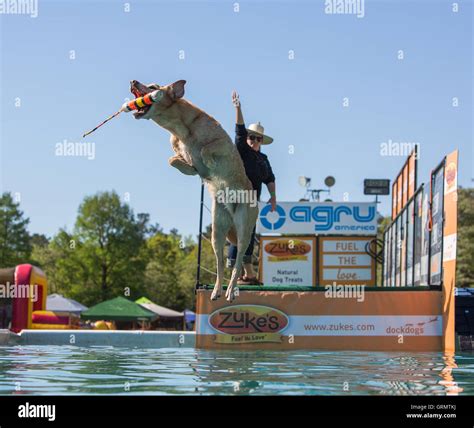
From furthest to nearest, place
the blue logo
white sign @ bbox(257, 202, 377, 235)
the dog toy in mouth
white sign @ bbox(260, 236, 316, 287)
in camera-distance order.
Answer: the blue logo
white sign @ bbox(257, 202, 377, 235)
white sign @ bbox(260, 236, 316, 287)
the dog toy in mouth

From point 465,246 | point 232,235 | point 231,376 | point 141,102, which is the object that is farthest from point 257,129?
point 465,246

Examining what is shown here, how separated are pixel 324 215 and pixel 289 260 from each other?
2.20m

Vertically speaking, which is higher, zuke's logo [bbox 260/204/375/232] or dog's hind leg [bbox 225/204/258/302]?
zuke's logo [bbox 260/204/375/232]

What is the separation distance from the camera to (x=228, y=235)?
8211 mm

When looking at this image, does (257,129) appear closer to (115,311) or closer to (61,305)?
(115,311)

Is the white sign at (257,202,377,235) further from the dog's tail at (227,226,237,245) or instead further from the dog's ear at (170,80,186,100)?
the dog's ear at (170,80,186,100)

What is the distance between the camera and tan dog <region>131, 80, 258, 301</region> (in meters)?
7.05

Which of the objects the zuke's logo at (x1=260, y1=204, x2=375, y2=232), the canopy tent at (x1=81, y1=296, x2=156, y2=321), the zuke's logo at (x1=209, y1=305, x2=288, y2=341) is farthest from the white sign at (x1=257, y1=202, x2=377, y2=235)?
the zuke's logo at (x1=209, y1=305, x2=288, y2=341)

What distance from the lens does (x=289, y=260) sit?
27547 millimetres

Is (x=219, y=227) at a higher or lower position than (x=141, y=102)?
lower

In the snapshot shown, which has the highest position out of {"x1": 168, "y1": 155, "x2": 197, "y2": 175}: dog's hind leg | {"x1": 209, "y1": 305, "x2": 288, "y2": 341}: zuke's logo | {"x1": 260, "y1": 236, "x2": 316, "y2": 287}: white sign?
{"x1": 168, "y1": 155, "x2": 197, "y2": 175}: dog's hind leg

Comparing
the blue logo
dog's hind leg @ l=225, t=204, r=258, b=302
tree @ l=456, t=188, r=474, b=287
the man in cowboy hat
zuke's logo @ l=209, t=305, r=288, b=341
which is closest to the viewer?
dog's hind leg @ l=225, t=204, r=258, b=302

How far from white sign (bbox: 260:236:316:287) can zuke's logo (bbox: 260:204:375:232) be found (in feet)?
2.41
